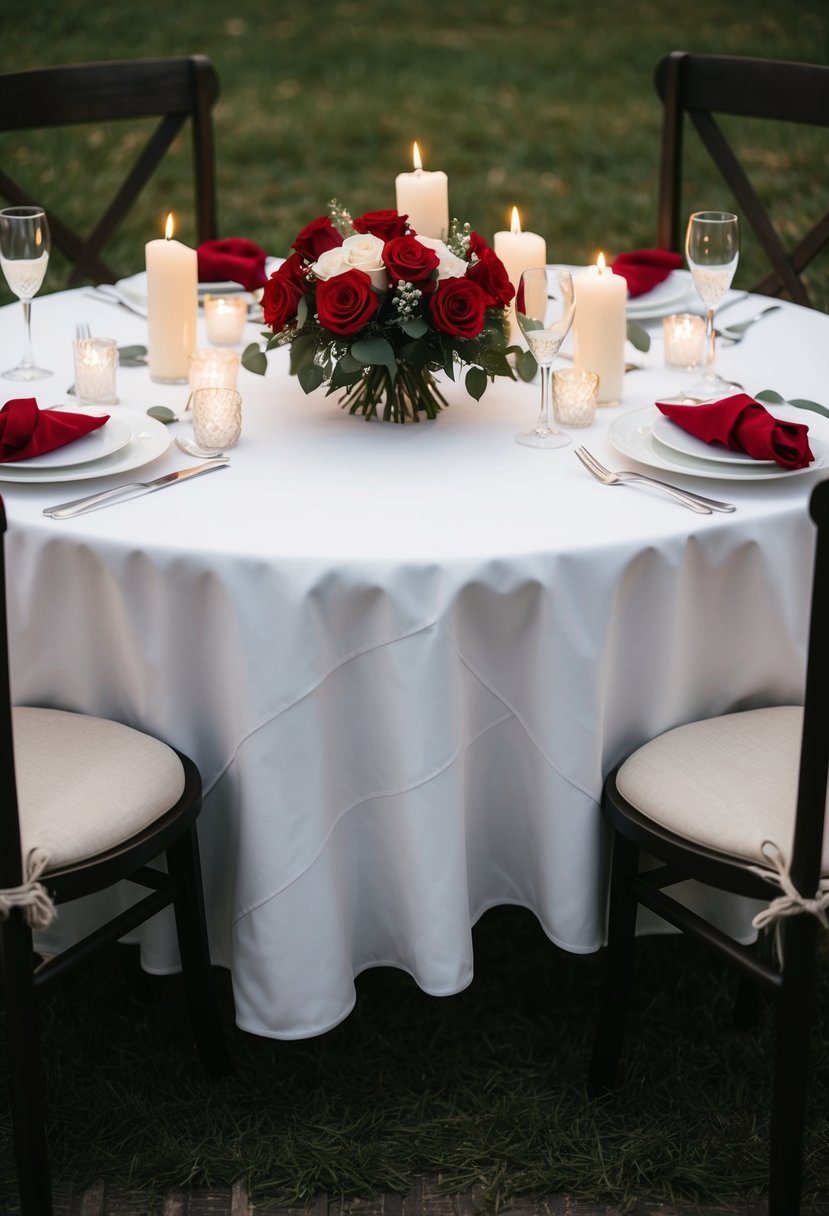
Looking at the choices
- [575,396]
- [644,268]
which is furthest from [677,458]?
[644,268]

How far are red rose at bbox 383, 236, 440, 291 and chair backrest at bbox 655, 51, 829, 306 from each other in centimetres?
136

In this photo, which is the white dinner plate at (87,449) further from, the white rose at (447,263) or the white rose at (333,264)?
the white rose at (447,263)

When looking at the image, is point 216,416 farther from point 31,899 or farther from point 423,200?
point 31,899

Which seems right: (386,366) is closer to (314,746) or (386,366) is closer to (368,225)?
(368,225)

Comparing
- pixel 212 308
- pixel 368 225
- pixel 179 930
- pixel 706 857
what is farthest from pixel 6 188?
pixel 706 857

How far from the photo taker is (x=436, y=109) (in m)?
7.42

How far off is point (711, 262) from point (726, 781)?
2.71 ft

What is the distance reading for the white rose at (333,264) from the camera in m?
1.93

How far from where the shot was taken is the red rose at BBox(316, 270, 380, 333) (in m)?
1.88

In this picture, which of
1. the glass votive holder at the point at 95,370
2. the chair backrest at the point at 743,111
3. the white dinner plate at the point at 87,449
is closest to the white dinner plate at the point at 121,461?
the white dinner plate at the point at 87,449

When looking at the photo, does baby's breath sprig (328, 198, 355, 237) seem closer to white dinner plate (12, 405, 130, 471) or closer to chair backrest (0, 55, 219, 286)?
white dinner plate (12, 405, 130, 471)

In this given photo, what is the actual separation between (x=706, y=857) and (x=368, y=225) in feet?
3.18

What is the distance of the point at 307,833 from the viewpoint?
1814 millimetres

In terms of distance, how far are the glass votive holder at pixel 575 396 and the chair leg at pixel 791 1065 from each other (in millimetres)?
808
